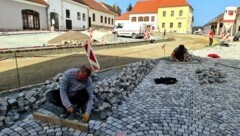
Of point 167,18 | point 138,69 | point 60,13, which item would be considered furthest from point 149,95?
point 167,18

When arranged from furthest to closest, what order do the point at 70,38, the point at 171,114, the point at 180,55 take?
the point at 70,38 < the point at 180,55 < the point at 171,114

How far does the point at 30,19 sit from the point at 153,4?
5145 cm

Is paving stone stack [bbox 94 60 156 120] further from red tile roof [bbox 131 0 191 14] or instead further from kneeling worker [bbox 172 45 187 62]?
red tile roof [bbox 131 0 191 14]

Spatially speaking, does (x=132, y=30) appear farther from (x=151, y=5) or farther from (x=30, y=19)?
(x=151, y=5)

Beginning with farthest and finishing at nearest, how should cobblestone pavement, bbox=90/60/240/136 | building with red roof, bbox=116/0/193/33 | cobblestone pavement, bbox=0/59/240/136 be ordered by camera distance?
building with red roof, bbox=116/0/193/33 < cobblestone pavement, bbox=90/60/240/136 < cobblestone pavement, bbox=0/59/240/136

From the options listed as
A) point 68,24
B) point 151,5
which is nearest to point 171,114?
point 68,24

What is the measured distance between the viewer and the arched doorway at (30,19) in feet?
94.8

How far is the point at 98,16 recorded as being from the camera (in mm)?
50844

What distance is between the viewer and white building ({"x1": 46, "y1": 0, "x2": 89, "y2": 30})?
3352cm

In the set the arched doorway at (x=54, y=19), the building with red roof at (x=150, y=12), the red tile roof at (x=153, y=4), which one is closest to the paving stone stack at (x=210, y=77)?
the arched doorway at (x=54, y=19)

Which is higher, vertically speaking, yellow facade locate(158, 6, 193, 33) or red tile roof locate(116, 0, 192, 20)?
red tile roof locate(116, 0, 192, 20)

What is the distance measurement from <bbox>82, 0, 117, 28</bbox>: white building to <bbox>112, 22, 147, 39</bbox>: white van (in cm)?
1488

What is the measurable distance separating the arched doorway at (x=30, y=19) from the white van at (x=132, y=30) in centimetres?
1085

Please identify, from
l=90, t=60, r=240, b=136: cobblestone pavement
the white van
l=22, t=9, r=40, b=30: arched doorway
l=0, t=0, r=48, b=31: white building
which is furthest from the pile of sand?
l=90, t=60, r=240, b=136: cobblestone pavement
